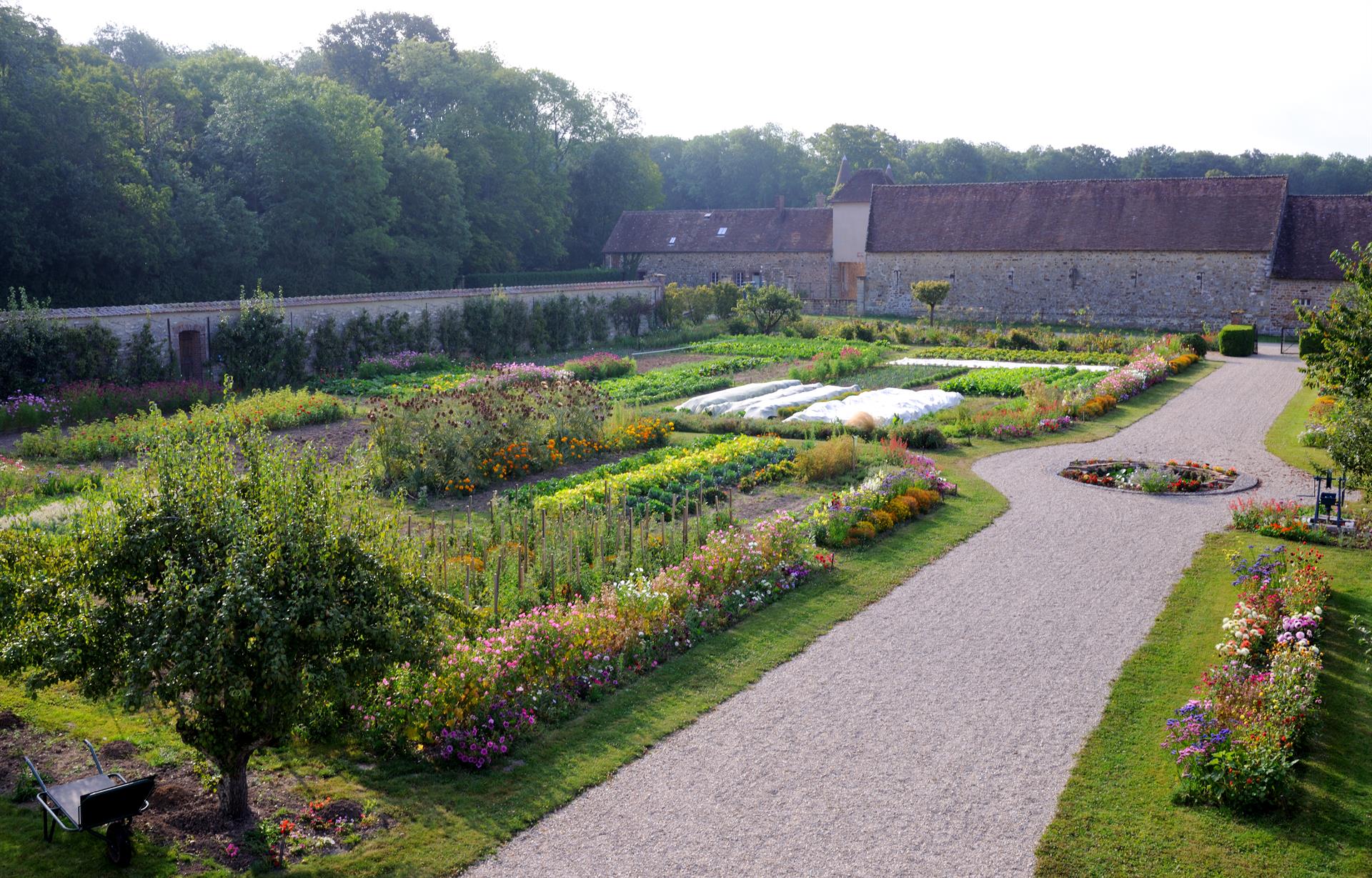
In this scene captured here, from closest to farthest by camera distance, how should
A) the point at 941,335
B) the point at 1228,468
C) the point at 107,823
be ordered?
the point at 107,823
the point at 1228,468
the point at 941,335

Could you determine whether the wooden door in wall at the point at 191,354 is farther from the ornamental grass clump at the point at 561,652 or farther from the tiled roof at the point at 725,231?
the tiled roof at the point at 725,231

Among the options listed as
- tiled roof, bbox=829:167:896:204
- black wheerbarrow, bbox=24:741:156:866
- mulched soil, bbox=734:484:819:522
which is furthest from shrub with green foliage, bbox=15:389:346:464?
tiled roof, bbox=829:167:896:204

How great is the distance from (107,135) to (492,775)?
2882 centimetres

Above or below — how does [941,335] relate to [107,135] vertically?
below

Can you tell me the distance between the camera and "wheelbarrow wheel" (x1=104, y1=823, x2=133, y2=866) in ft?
17.8

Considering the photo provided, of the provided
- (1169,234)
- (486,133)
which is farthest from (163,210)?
(1169,234)

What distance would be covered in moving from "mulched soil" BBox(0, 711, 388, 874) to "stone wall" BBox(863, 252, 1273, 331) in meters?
36.3

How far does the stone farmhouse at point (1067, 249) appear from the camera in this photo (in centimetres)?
3603

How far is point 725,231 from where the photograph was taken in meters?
50.9

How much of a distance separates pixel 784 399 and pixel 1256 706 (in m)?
14.4

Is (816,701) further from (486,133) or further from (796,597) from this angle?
(486,133)

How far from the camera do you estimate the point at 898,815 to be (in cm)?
618

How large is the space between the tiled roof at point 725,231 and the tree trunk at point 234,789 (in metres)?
44.3

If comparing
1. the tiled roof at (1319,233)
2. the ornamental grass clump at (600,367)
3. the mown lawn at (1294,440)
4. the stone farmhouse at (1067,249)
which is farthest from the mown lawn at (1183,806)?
the stone farmhouse at (1067,249)
